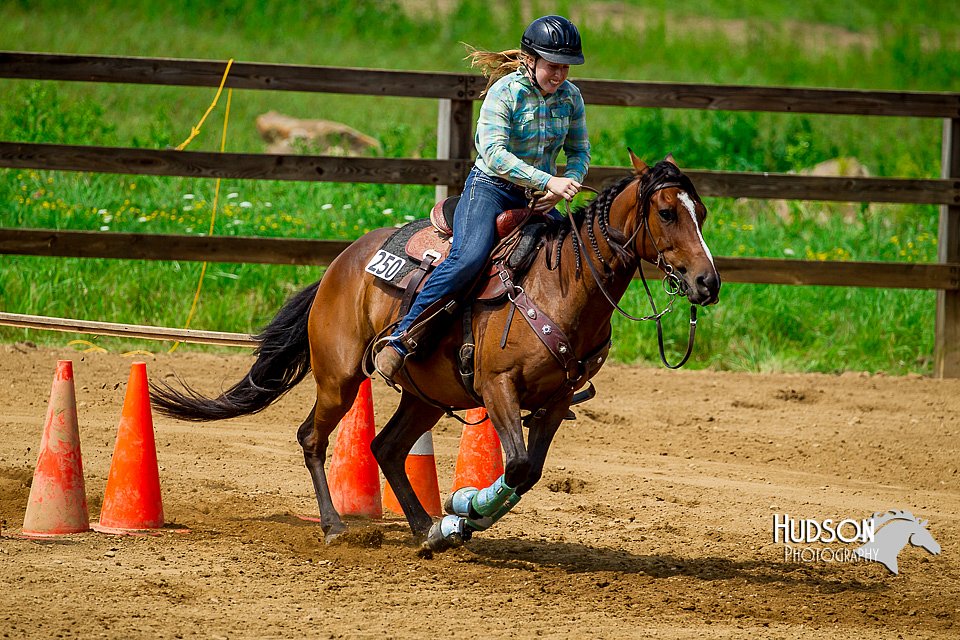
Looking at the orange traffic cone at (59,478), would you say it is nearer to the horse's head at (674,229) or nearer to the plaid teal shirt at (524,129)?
the plaid teal shirt at (524,129)

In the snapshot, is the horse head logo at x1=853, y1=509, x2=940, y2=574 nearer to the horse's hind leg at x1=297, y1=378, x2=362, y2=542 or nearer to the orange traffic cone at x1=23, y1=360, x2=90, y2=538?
the horse's hind leg at x1=297, y1=378, x2=362, y2=542

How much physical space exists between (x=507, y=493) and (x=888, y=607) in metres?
1.83

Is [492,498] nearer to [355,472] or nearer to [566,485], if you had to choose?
[355,472]

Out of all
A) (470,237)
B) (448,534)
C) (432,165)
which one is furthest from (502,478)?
(432,165)

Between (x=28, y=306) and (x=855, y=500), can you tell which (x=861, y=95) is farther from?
(x=28, y=306)

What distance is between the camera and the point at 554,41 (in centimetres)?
563

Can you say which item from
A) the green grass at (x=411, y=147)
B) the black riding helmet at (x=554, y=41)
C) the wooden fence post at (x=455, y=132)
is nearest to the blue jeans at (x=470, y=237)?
the black riding helmet at (x=554, y=41)

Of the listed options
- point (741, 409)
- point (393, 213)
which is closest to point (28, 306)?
point (393, 213)

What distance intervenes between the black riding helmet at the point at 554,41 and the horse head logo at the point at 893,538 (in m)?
3.05

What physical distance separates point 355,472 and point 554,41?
112 inches

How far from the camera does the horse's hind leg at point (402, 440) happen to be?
657 cm

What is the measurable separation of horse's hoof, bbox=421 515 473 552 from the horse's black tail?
1528mm

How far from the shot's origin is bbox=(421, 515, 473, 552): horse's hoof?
5.89m

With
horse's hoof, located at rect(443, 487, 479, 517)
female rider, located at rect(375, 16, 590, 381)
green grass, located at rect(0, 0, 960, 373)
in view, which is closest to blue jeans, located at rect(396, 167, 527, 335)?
female rider, located at rect(375, 16, 590, 381)
